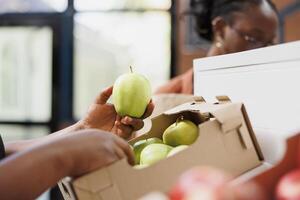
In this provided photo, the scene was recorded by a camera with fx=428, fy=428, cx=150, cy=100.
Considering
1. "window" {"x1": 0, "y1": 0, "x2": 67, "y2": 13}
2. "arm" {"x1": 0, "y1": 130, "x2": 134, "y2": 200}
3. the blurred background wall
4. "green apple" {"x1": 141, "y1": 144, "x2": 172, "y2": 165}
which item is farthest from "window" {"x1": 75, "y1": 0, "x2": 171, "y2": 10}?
"arm" {"x1": 0, "y1": 130, "x2": 134, "y2": 200}

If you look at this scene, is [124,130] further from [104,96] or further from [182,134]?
[182,134]

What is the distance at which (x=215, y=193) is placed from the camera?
15.9 inches

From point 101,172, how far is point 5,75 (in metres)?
3.14

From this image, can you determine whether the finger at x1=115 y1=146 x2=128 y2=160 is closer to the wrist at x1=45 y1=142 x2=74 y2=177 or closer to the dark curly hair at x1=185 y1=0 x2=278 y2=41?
the wrist at x1=45 y1=142 x2=74 y2=177

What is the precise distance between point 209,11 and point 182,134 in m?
1.27

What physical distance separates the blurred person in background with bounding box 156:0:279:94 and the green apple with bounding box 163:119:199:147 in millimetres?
976

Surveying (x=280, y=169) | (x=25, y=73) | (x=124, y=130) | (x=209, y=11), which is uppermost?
(x=209, y=11)

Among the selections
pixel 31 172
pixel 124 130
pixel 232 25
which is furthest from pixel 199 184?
pixel 232 25

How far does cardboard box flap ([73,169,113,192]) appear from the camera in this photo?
2.02 feet

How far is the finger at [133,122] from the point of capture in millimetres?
984

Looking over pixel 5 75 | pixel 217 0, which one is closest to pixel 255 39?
pixel 217 0

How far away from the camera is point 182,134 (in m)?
0.79

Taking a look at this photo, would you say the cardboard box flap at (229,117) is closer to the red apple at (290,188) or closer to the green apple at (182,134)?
the green apple at (182,134)

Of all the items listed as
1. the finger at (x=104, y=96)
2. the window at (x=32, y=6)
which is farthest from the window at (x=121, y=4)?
the finger at (x=104, y=96)
